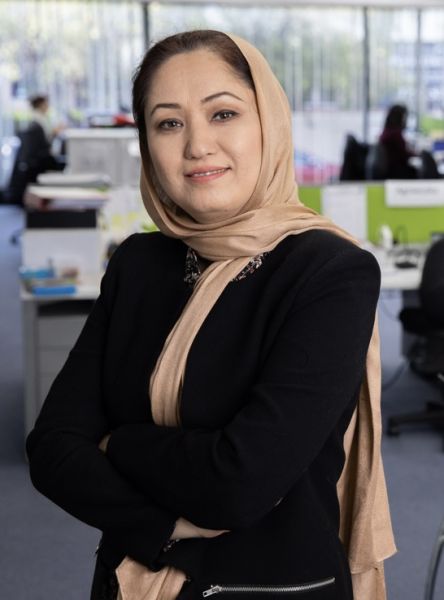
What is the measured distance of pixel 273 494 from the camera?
1150mm

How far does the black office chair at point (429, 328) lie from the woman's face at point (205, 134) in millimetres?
2602

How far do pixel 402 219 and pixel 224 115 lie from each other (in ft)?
12.0

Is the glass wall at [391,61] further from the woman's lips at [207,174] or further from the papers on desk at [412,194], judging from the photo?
the woman's lips at [207,174]

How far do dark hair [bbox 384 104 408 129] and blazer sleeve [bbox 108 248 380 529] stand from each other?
26.0ft

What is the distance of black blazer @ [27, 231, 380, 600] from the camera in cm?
116

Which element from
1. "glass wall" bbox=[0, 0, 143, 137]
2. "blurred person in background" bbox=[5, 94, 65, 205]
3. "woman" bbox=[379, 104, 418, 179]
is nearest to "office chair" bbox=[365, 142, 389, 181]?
"woman" bbox=[379, 104, 418, 179]

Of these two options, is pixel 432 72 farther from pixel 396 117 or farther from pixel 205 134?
pixel 205 134

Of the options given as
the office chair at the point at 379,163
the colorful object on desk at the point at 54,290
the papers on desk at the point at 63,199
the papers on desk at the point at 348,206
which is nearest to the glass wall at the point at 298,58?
the office chair at the point at 379,163

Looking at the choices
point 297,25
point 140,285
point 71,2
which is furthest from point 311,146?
point 140,285

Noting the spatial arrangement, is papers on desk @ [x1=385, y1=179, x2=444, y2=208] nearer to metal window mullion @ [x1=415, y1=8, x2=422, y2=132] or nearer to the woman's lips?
the woman's lips

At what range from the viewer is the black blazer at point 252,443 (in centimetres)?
116

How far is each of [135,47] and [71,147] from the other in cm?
614

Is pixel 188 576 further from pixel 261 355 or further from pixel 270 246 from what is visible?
pixel 270 246

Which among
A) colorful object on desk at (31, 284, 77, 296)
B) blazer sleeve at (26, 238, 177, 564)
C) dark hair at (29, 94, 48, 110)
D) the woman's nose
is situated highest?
dark hair at (29, 94, 48, 110)
